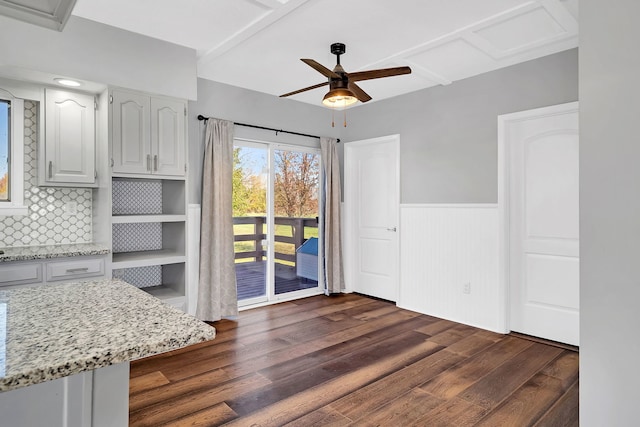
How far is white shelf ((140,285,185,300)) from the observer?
3496 mm

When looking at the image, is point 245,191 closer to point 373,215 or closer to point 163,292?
point 163,292

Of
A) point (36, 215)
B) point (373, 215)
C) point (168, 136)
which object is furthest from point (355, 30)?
point (36, 215)

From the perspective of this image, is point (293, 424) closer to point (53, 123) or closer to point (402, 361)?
point (402, 361)

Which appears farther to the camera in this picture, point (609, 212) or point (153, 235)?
point (153, 235)

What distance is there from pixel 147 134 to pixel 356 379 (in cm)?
265

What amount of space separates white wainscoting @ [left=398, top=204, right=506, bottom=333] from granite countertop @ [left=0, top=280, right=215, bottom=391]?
3444 millimetres

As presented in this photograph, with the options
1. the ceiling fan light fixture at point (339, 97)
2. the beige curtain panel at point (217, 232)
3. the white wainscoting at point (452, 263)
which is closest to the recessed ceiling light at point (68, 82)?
the beige curtain panel at point (217, 232)

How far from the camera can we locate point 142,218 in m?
3.33

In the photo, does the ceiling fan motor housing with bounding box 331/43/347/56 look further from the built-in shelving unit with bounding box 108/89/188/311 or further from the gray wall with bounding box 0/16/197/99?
the built-in shelving unit with bounding box 108/89/188/311

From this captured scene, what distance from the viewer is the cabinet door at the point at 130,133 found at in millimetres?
3143

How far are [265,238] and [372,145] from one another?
6.24ft

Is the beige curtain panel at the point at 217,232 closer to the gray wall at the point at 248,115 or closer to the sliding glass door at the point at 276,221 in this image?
the gray wall at the point at 248,115

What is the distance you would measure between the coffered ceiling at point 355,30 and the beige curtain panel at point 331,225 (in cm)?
147

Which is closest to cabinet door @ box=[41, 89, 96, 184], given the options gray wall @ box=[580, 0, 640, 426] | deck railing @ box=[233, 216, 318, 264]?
deck railing @ box=[233, 216, 318, 264]
